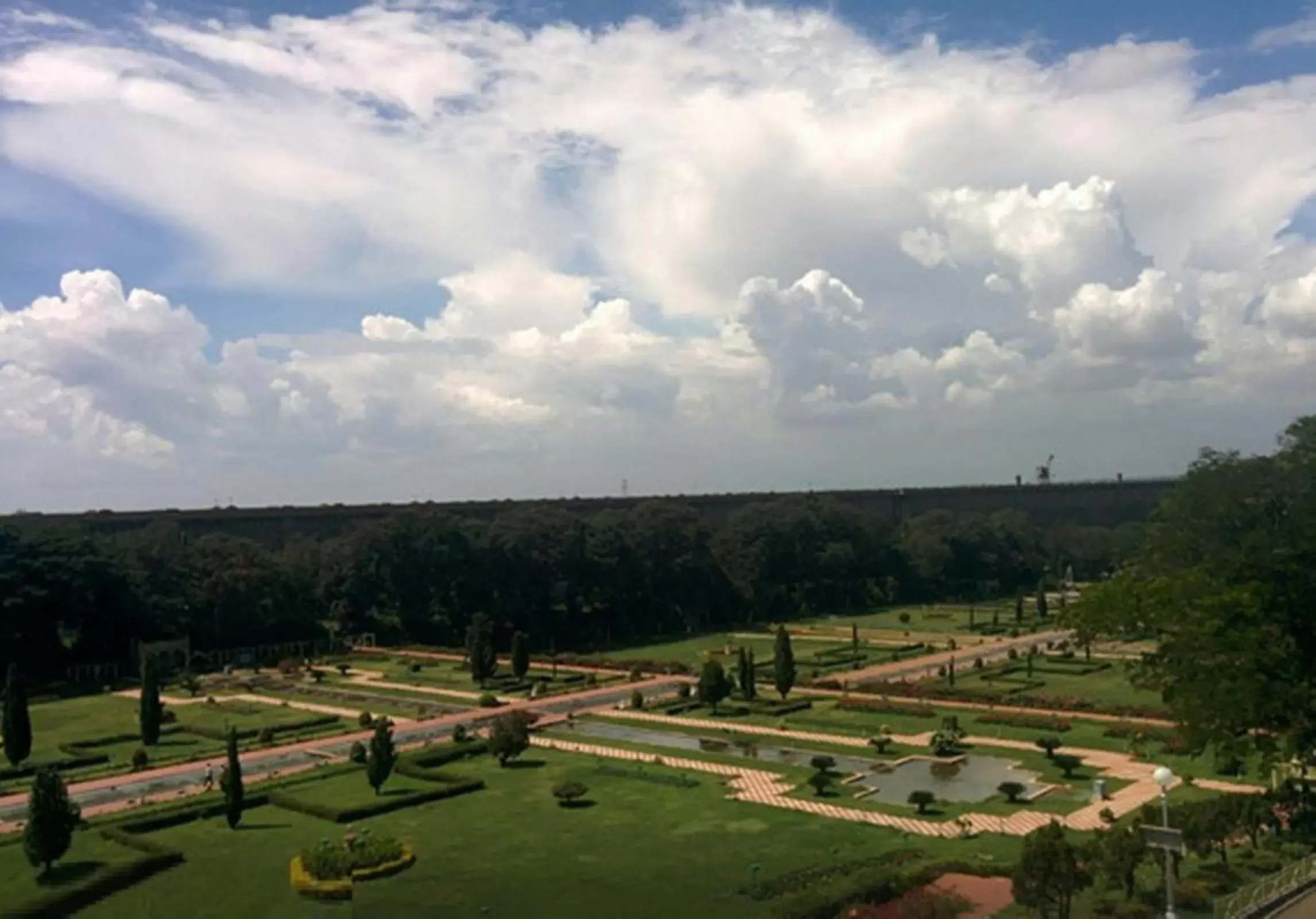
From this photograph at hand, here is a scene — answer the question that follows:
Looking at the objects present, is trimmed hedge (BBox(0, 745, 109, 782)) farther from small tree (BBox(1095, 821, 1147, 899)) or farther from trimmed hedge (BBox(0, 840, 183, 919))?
small tree (BBox(1095, 821, 1147, 899))

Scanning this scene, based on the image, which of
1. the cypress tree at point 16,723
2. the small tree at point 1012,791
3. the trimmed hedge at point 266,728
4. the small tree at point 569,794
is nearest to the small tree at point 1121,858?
the small tree at point 1012,791

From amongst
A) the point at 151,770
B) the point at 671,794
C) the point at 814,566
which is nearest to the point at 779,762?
the point at 671,794

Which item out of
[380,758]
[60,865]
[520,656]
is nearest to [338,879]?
[60,865]

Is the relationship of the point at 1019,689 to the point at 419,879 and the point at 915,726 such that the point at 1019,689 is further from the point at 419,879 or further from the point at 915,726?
the point at 419,879

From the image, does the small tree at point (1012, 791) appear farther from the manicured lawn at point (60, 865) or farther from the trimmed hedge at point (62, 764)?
the trimmed hedge at point (62, 764)

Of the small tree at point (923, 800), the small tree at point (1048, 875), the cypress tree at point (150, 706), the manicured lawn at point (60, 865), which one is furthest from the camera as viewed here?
the cypress tree at point (150, 706)

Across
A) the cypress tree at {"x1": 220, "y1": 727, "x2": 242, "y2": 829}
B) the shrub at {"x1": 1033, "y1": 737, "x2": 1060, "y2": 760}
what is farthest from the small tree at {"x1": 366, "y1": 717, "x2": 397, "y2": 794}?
the shrub at {"x1": 1033, "y1": 737, "x2": 1060, "y2": 760}
